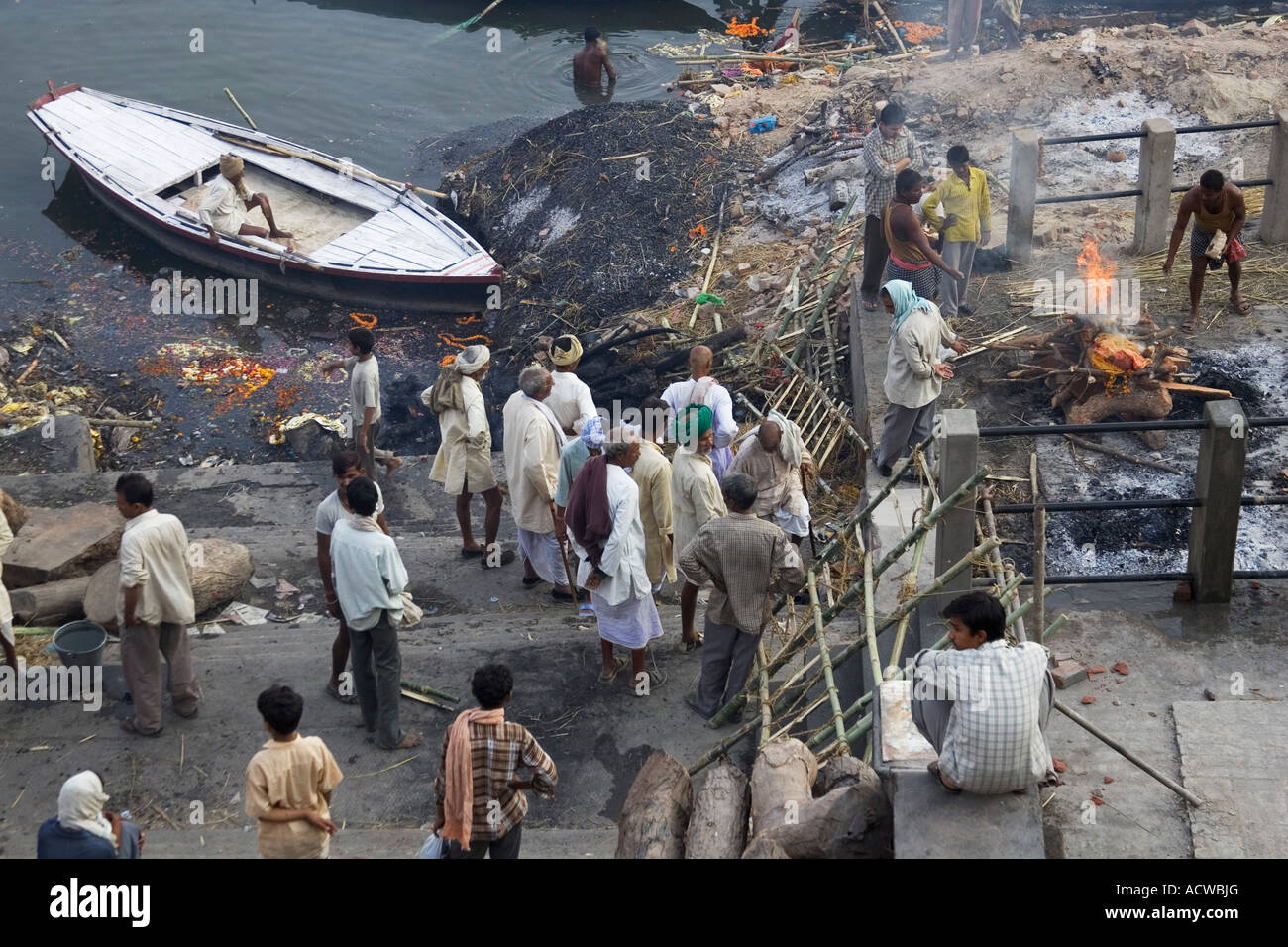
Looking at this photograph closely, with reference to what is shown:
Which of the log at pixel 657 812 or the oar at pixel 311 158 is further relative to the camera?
the oar at pixel 311 158

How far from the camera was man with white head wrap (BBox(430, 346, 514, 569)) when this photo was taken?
7828mm

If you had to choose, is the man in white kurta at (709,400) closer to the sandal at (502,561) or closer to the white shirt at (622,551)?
the white shirt at (622,551)

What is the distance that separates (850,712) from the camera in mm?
5754

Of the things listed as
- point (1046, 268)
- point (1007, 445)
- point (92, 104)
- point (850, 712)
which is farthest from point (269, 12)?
point (850, 712)

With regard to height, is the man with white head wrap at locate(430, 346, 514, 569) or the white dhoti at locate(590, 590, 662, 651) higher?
the man with white head wrap at locate(430, 346, 514, 569)

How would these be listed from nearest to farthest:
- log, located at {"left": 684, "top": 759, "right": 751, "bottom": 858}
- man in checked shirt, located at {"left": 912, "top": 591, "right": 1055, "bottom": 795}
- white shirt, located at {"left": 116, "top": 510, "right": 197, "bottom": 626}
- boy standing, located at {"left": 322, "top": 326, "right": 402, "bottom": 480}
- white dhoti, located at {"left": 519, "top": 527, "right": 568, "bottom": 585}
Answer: man in checked shirt, located at {"left": 912, "top": 591, "right": 1055, "bottom": 795} → log, located at {"left": 684, "top": 759, "right": 751, "bottom": 858} → white shirt, located at {"left": 116, "top": 510, "right": 197, "bottom": 626} → white dhoti, located at {"left": 519, "top": 527, "right": 568, "bottom": 585} → boy standing, located at {"left": 322, "top": 326, "right": 402, "bottom": 480}

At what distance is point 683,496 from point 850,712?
1.79m

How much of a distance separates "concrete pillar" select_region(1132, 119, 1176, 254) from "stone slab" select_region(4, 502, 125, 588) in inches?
337

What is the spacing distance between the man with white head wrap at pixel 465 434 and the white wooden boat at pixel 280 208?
22.3 feet

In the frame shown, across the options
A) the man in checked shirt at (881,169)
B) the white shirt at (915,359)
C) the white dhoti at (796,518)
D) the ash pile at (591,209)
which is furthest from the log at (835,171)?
the white dhoti at (796,518)

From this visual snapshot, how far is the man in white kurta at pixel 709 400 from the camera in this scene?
24.9 ft

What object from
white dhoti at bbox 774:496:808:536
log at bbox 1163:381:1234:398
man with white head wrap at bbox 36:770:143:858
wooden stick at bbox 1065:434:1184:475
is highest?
log at bbox 1163:381:1234:398

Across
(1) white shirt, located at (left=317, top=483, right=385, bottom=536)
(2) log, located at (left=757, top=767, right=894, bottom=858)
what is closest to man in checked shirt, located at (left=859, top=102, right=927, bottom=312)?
(1) white shirt, located at (left=317, top=483, right=385, bottom=536)

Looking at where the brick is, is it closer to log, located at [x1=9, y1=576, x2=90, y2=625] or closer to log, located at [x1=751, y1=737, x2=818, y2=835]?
log, located at [x1=751, y1=737, x2=818, y2=835]
